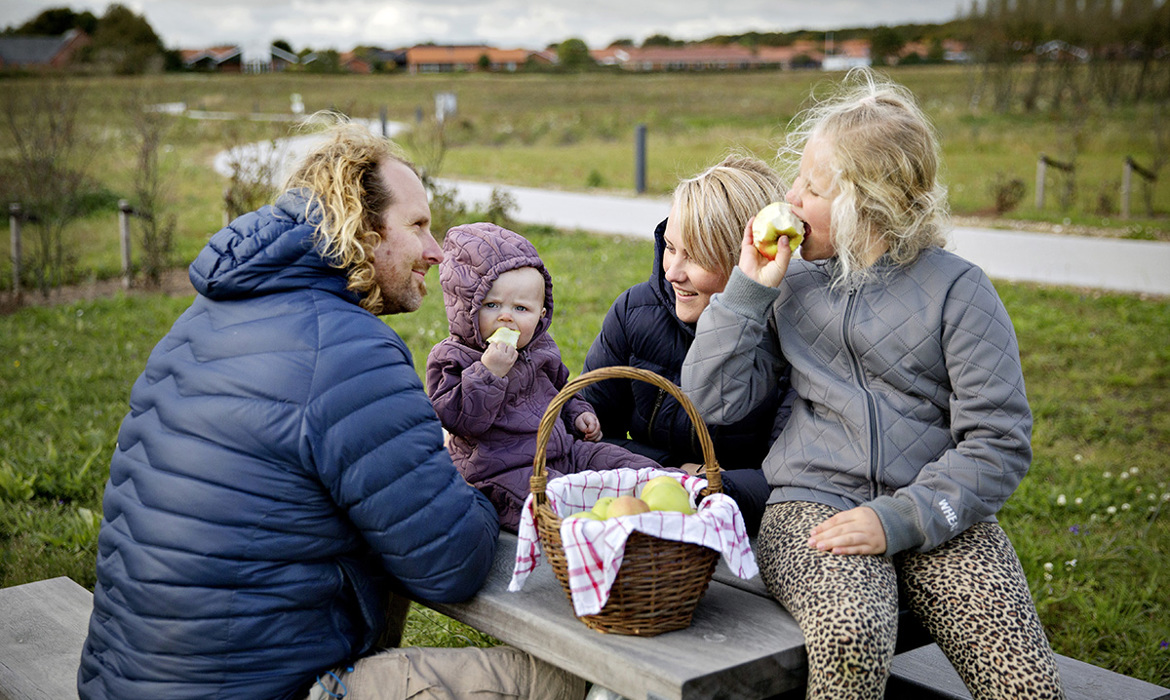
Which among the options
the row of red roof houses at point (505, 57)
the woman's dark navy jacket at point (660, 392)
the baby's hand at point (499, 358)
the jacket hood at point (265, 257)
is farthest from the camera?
the row of red roof houses at point (505, 57)

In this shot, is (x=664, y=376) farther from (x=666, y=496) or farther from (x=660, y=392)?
(x=666, y=496)

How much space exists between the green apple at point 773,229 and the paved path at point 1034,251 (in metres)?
4.96

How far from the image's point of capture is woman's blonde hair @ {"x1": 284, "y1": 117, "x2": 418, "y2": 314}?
2.02 meters

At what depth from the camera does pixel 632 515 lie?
1.77m

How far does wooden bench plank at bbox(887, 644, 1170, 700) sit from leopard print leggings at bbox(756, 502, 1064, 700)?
62 cm

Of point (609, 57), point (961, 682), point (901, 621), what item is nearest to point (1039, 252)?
point (961, 682)

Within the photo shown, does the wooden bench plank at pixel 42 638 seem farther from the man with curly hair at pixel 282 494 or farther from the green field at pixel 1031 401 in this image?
the green field at pixel 1031 401

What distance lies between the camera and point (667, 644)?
1.84 meters

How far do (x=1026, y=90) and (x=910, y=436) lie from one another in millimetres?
30850

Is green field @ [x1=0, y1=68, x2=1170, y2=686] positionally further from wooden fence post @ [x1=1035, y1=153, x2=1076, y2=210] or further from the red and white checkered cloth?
the red and white checkered cloth

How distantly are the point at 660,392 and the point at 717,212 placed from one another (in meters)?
0.59

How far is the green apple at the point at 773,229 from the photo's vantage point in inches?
89.8

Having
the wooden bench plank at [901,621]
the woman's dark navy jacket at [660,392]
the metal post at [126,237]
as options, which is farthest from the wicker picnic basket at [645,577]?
the metal post at [126,237]

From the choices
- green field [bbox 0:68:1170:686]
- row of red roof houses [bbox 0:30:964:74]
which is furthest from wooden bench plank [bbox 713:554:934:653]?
row of red roof houses [bbox 0:30:964:74]
